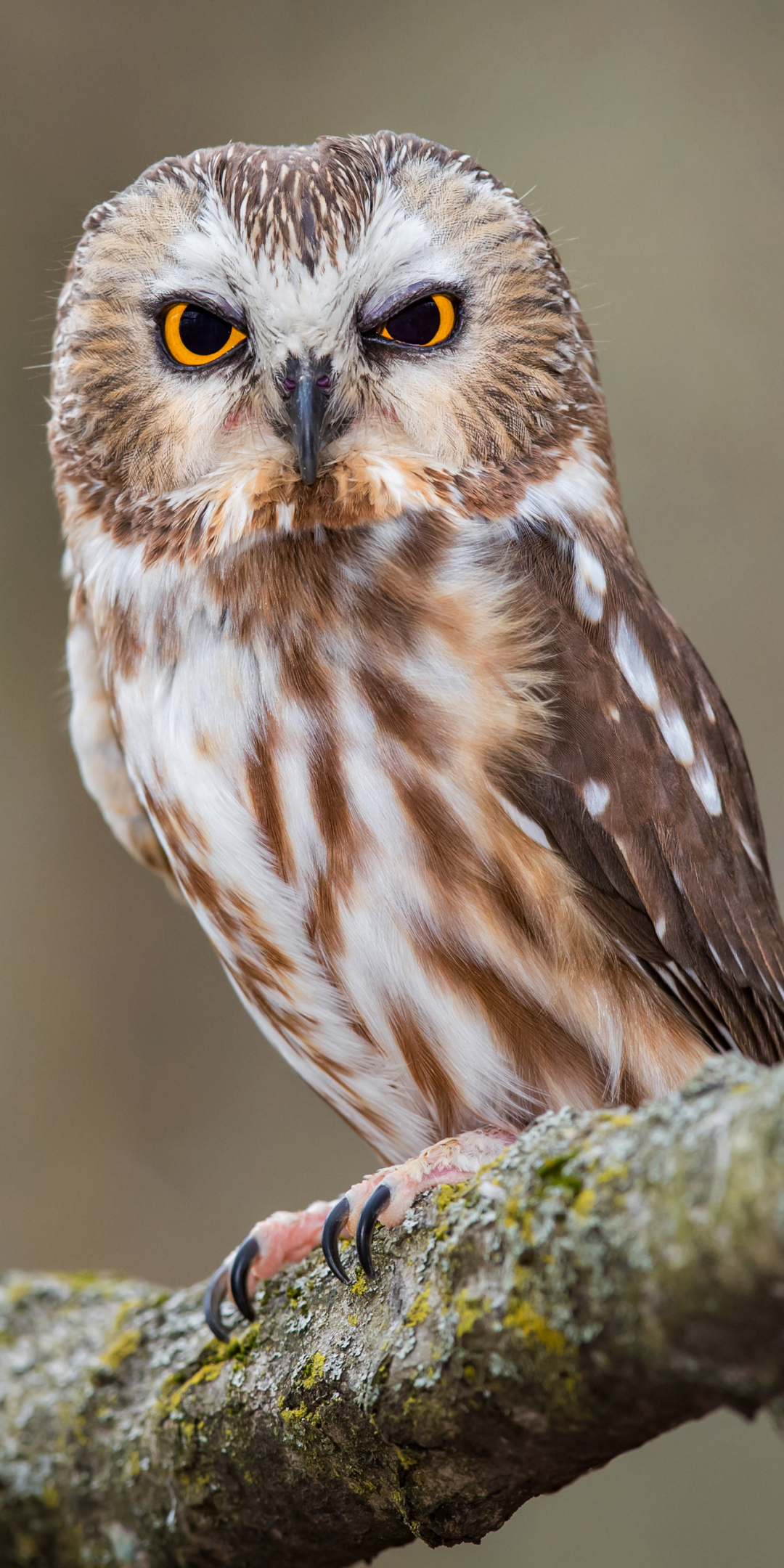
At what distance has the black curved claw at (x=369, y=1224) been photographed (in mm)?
1414

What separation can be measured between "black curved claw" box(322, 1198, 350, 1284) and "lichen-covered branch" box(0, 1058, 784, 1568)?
0.08 feet

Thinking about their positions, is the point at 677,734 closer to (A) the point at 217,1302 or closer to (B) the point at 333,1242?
(B) the point at 333,1242

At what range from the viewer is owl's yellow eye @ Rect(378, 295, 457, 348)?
5.67ft

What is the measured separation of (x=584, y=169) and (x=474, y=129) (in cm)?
36

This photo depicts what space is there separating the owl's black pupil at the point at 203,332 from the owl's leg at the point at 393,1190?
104 centimetres

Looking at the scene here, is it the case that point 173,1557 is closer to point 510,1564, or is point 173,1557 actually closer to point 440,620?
point 440,620

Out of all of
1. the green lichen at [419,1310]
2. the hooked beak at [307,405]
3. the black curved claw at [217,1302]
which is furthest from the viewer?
the black curved claw at [217,1302]

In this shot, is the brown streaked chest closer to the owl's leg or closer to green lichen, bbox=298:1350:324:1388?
the owl's leg

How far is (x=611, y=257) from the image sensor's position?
4055 mm

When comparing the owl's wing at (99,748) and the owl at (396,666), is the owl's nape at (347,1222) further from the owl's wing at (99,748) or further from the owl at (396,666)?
the owl's wing at (99,748)

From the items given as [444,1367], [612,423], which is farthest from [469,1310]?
[612,423]

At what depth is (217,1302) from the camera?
5.64ft

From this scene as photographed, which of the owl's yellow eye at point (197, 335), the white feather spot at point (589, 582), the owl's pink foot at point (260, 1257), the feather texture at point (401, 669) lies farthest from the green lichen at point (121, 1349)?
the owl's yellow eye at point (197, 335)

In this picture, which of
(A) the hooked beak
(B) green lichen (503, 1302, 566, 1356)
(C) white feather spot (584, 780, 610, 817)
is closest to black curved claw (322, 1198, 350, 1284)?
(B) green lichen (503, 1302, 566, 1356)
